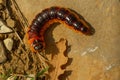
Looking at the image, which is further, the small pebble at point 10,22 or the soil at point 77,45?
the small pebble at point 10,22

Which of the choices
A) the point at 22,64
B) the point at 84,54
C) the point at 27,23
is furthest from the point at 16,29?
the point at 84,54

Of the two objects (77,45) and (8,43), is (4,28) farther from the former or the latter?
(77,45)

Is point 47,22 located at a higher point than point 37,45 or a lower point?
higher

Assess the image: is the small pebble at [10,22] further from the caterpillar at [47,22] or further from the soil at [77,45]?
the caterpillar at [47,22]

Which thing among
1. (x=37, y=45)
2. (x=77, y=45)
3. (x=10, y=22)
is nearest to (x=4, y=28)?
(x=10, y=22)

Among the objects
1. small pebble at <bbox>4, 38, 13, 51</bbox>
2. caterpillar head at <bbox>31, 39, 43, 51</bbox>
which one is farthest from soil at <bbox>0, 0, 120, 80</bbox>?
caterpillar head at <bbox>31, 39, 43, 51</bbox>

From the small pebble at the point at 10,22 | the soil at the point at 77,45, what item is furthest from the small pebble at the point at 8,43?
the small pebble at the point at 10,22

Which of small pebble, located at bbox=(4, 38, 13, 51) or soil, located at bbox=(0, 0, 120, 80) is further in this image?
small pebble, located at bbox=(4, 38, 13, 51)

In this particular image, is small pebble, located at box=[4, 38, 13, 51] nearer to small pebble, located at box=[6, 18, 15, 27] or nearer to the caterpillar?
small pebble, located at box=[6, 18, 15, 27]
